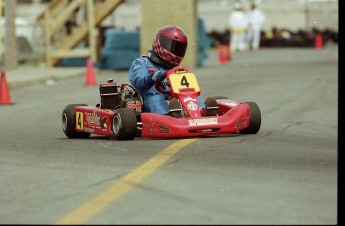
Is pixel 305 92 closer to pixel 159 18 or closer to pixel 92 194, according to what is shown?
pixel 159 18

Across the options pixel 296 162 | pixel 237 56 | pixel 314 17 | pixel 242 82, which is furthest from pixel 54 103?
pixel 314 17

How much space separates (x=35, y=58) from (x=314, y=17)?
2581 centimetres

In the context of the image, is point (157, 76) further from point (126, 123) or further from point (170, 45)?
point (126, 123)

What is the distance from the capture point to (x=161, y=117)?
41.3 ft

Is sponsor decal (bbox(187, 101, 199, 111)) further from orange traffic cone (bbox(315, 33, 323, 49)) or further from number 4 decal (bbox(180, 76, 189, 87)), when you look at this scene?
orange traffic cone (bbox(315, 33, 323, 49))

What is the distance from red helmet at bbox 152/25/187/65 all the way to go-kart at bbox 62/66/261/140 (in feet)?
1.11

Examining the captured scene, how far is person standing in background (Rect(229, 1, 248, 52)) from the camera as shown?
4775 cm

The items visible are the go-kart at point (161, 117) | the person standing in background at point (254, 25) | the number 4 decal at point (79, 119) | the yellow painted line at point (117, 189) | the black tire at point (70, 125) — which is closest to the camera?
the yellow painted line at point (117, 189)

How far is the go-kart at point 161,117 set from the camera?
12.5m

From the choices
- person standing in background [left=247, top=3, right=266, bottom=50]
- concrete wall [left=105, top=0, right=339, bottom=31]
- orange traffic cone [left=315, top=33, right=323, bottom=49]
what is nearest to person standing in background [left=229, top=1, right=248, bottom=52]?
person standing in background [left=247, top=3, right=266, bottom=50]

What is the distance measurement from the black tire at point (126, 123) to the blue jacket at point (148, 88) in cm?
65

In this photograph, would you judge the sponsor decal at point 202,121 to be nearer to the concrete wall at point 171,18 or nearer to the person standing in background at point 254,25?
the concrete wall at point 171,18

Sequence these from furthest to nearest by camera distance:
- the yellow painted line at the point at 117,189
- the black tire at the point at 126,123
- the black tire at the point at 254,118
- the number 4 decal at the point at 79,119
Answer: the number 4 decal at the point at 79,119
the black tire at the point at 254,118
the black tire at the point at 126,123
the yellow painted line at the point at 117,189

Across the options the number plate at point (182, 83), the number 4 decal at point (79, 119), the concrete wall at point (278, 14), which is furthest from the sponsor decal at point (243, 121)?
the concrete wall at point (278, 14)
